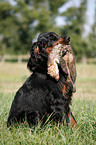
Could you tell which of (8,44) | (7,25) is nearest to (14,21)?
(7,25)

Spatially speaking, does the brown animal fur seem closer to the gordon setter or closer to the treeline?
the gordon setter

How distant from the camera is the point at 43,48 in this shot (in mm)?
2547

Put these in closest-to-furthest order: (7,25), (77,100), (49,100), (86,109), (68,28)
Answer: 1. (49,100)
2. (86,109)
3. (77,100)
4. (7,25)
5. (68,28)

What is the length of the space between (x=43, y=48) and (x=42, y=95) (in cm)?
59

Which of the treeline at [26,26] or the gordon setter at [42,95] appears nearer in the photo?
the gordon setter at [42,95]

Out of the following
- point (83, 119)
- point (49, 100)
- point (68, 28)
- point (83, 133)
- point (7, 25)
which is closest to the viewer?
point (49, 100)

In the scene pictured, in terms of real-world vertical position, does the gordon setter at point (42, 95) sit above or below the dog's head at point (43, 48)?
below

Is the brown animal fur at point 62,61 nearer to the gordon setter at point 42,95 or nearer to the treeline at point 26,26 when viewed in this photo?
the gordon setter at point 42,95

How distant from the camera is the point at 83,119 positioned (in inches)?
126

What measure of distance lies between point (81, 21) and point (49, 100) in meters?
39.4

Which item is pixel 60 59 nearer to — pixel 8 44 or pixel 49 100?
pixel 49 100

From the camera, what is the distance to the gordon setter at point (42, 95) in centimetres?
252

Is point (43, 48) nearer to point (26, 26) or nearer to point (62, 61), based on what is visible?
point (62, 61)

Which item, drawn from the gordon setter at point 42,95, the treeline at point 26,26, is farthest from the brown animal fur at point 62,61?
the treeline at point 26,26
